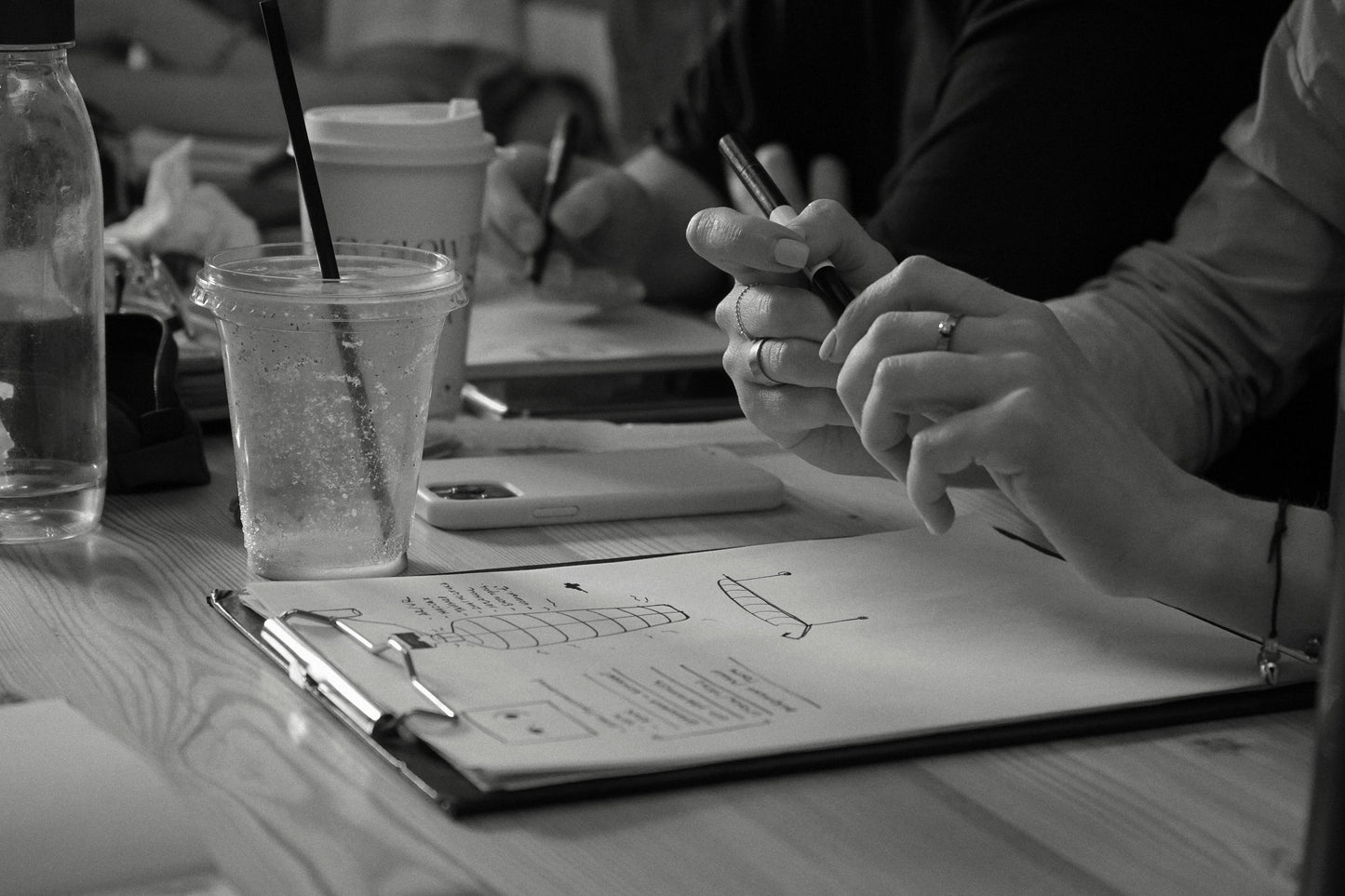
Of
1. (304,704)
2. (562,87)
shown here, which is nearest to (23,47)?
(304,704)

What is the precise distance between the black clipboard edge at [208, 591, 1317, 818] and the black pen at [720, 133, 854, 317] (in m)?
0.30

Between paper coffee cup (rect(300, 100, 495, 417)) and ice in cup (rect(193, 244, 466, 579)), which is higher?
paper coffee cup (rect(300, 100, 495, 417))

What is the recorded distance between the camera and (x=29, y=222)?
0.83 m

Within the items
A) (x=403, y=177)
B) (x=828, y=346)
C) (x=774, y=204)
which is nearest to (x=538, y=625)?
(x=828, y=346)

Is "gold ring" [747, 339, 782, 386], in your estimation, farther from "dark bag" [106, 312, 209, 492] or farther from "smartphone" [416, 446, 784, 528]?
"dark bag" [106, 312, 209, 492]

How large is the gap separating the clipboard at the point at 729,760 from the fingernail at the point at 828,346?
24 centimetres

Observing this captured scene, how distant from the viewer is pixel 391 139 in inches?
40.4

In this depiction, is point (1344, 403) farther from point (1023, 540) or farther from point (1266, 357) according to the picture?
point (1266, 357)

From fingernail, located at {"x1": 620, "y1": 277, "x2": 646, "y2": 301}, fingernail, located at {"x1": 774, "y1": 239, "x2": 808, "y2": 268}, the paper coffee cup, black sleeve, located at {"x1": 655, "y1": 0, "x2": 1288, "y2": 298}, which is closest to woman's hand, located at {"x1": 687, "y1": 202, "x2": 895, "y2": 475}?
fingernail, located at {"x1": 774, "y1": 239, "x2": 808, "y2": 268}

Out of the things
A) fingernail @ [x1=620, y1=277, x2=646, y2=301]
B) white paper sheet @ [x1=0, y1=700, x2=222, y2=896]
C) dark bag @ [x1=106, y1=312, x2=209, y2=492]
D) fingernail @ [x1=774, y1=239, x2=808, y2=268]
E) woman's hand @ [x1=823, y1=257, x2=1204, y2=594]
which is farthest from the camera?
fingernail @ [x1=620, y1=277, x2=646, y2=301]

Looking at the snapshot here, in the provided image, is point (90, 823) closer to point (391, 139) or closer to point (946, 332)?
point (946, 332)

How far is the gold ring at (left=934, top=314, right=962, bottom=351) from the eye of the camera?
28.7 inches

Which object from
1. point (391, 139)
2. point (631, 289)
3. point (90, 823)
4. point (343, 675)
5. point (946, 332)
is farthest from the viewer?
point (631, 289)

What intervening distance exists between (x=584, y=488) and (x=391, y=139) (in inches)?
11.1
